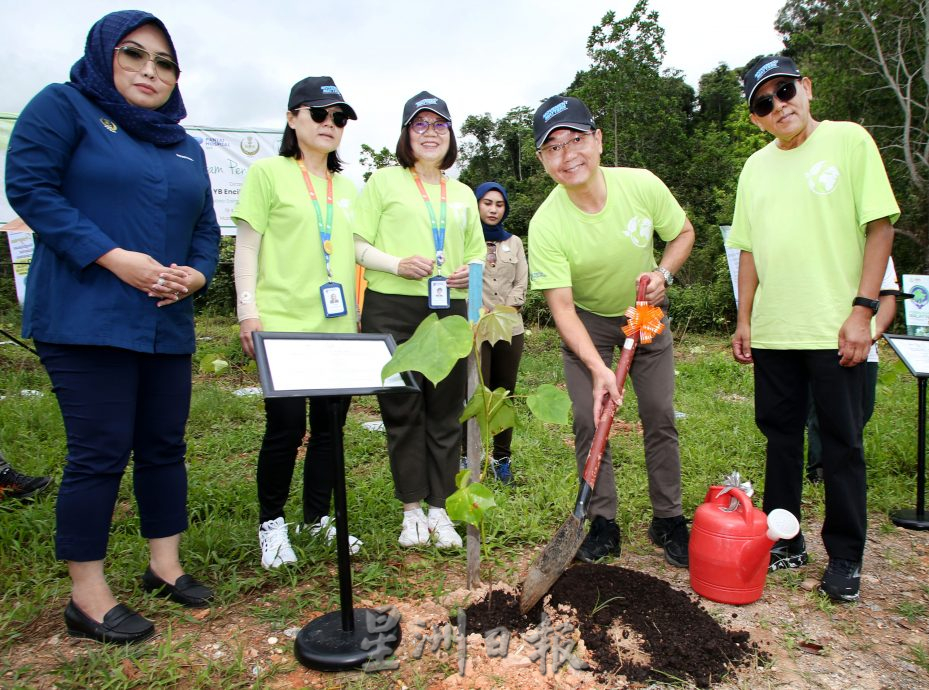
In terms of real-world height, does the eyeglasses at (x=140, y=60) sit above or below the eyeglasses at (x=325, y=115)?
above

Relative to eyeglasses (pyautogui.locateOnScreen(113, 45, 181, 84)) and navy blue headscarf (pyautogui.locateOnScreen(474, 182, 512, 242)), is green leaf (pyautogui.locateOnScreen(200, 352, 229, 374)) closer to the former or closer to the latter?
navy blue headscarf (pyautogui.locateOnScreen(474, 182, 512, 242))

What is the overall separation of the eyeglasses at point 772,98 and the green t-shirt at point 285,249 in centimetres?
181

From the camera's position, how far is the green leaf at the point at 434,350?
1802mm

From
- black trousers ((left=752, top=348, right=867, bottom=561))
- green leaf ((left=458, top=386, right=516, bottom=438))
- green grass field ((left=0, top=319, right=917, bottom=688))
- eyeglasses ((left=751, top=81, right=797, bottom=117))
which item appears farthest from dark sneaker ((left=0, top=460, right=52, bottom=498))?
eyeglasses ((left=751, top=81, right=797, bottom=117))

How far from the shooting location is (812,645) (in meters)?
2.14

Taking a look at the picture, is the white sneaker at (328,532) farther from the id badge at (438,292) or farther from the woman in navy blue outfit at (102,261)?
the id badge at (438,292)

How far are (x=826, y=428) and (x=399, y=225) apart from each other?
6.37 feet

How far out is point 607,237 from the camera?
8.66ft

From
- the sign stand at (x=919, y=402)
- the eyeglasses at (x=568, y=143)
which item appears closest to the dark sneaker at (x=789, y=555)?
the sign stand at (x=919, y=402)

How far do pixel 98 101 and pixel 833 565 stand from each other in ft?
10.5

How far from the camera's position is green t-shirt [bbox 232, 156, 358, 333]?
2533 mm

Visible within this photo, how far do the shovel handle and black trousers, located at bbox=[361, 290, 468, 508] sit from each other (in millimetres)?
694

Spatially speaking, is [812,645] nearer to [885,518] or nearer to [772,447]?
[772,447]

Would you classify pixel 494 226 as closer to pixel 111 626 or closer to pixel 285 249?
pixel 285 249
